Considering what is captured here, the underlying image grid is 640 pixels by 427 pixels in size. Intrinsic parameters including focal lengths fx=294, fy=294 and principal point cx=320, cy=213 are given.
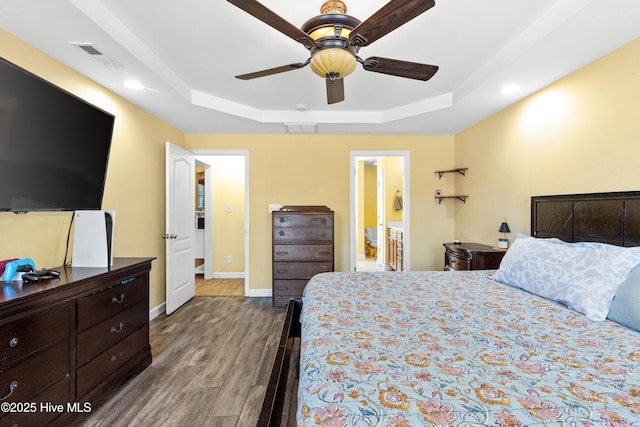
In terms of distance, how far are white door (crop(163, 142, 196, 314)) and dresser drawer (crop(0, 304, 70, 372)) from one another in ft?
6.24

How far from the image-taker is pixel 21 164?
64.1 inches

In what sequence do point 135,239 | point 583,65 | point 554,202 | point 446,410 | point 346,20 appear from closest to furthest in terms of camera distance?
1. point 446,410
2. point 346,20
3. point 583,65
4. point 554,202
5. point 135,239

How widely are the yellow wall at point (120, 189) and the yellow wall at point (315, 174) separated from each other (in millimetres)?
1046

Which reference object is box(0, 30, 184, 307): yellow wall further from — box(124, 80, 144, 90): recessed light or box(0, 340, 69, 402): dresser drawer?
box(0, 340, 69, 402): dresser drawer

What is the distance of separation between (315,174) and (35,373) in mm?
3399

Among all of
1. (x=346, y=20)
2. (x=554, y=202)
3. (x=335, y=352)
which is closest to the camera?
(x=335, y=352)

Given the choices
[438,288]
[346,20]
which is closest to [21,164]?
[346,20]

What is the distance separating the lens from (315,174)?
4250 millimetres

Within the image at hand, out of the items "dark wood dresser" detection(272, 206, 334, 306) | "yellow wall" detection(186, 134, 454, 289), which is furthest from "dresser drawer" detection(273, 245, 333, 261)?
"yellow wall" detection(186, 134, 454, 289)

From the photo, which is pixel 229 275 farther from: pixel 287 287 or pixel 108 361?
pixel 108 361

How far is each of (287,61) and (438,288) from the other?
83.7 inches

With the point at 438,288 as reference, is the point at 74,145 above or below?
above

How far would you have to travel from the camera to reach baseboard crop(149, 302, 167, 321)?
3330mm

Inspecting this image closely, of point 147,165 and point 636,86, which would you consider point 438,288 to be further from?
point 147,165
